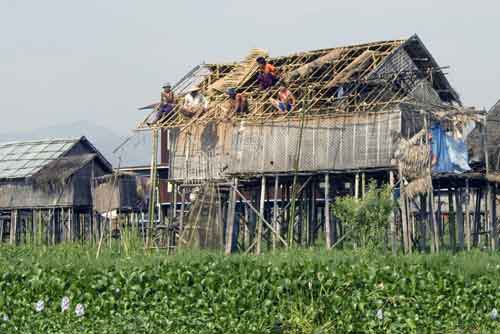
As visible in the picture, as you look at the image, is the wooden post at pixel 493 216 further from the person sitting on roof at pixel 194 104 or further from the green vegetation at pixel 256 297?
the green vegetation at pixel 256 297

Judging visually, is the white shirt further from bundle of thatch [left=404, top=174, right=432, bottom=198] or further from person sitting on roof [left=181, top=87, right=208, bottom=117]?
bundle of thatch [left=404, top=174, right=432, bottom=198]

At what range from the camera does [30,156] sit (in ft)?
123

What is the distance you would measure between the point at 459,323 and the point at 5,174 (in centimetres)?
2431

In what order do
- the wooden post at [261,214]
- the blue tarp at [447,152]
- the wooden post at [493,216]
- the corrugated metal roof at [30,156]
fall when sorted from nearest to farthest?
1. the blue tarp at [447,152]
2. the wooden post at [261,214]
3. the wooden post at [493,216]
4. the corrugated metal roof at [30,156]

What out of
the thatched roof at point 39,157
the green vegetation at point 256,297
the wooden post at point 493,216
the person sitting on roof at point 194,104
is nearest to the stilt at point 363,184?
the wooden post at point 493,216

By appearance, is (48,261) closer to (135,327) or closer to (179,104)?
(135,327)

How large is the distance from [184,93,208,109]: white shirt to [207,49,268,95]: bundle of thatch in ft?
0.88

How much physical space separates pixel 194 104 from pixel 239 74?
1434 mm

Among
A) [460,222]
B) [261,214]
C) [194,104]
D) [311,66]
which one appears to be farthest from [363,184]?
[194,104]

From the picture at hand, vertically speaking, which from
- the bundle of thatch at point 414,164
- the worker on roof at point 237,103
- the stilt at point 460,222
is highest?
the worker on roof at point 237,103

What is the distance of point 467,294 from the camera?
1573 cm

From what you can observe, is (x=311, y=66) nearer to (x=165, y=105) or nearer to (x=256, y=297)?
(x=165, y=105)

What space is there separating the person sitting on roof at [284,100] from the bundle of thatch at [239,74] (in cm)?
193

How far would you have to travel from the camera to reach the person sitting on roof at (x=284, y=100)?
25938 mm
